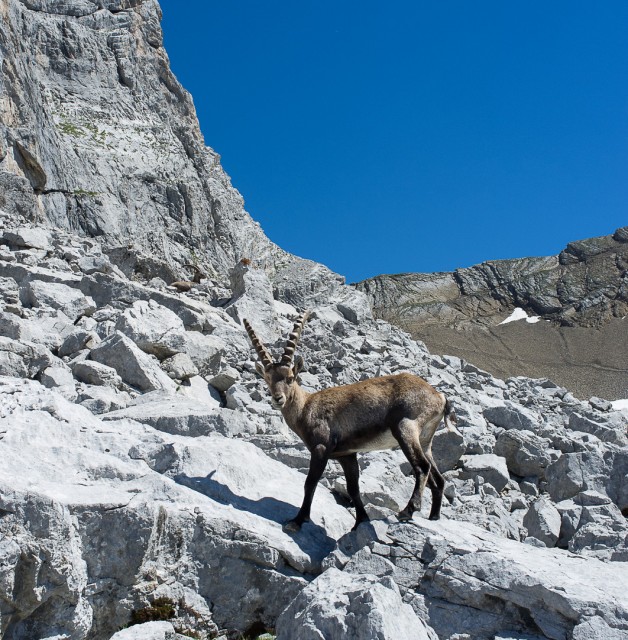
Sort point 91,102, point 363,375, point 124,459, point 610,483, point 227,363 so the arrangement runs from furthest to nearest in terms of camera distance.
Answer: point 91,102, point 363,375, point 227,363, point 610,483, point 124,459

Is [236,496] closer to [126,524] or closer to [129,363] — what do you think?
[126,524]

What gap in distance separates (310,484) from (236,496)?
0.94 metres

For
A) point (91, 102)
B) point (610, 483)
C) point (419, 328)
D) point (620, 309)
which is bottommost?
point (610, 483)

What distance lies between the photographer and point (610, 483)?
1312cm

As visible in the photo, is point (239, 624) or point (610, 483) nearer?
point (239, 624)

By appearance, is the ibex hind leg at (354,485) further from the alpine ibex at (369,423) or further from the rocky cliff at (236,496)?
the rocky cliff at (236,496)

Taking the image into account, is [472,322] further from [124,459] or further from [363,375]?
[124,459]

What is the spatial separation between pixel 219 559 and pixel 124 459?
6.40 feet

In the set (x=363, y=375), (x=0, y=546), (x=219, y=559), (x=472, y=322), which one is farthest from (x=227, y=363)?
(x=472, y=322)

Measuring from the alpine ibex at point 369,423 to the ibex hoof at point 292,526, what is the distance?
0.44m

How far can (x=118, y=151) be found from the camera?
4866 cm

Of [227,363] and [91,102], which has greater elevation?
[91,102]

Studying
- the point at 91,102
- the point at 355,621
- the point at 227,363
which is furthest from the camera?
the point at 91,102

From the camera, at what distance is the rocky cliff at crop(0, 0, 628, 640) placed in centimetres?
605
